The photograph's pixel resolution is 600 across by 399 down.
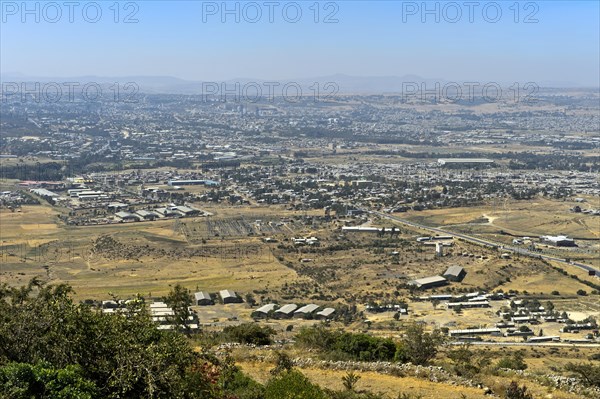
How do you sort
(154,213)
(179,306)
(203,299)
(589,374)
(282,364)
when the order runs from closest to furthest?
(282,364) → (589,374) → (179,306) → (203,299) → (154,213)

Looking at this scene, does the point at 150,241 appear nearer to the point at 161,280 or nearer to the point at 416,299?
the point at 161,280

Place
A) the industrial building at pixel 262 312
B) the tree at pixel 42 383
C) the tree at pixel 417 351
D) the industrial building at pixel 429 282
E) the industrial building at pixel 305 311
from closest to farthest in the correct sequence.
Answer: the tree at pixel 42 383
the tree at pixel 417 351
the industrial building at pixel 262 312
the industrial building at pixel 305 311
the industrial building at pixel 429 282

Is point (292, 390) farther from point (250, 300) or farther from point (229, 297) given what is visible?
point (229, 297)

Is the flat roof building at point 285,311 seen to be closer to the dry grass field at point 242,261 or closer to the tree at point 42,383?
the dry grass field at point 242,261

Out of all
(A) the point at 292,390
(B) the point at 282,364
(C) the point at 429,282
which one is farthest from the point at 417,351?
(C) the point at 429,282

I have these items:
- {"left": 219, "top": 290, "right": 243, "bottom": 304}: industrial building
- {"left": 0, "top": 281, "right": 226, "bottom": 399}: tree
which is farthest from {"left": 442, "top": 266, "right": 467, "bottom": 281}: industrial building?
{"left": 0, "top": 281, "right": 226, "bottom": 399}: tree

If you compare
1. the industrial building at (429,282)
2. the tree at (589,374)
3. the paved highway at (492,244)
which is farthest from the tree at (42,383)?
the paved highway at (492,244)

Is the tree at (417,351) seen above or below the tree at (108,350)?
below

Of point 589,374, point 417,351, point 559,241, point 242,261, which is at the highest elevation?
point 417,351

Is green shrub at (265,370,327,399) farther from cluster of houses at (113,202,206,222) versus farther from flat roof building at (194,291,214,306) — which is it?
cluster of houses at (113,202,206,222)
